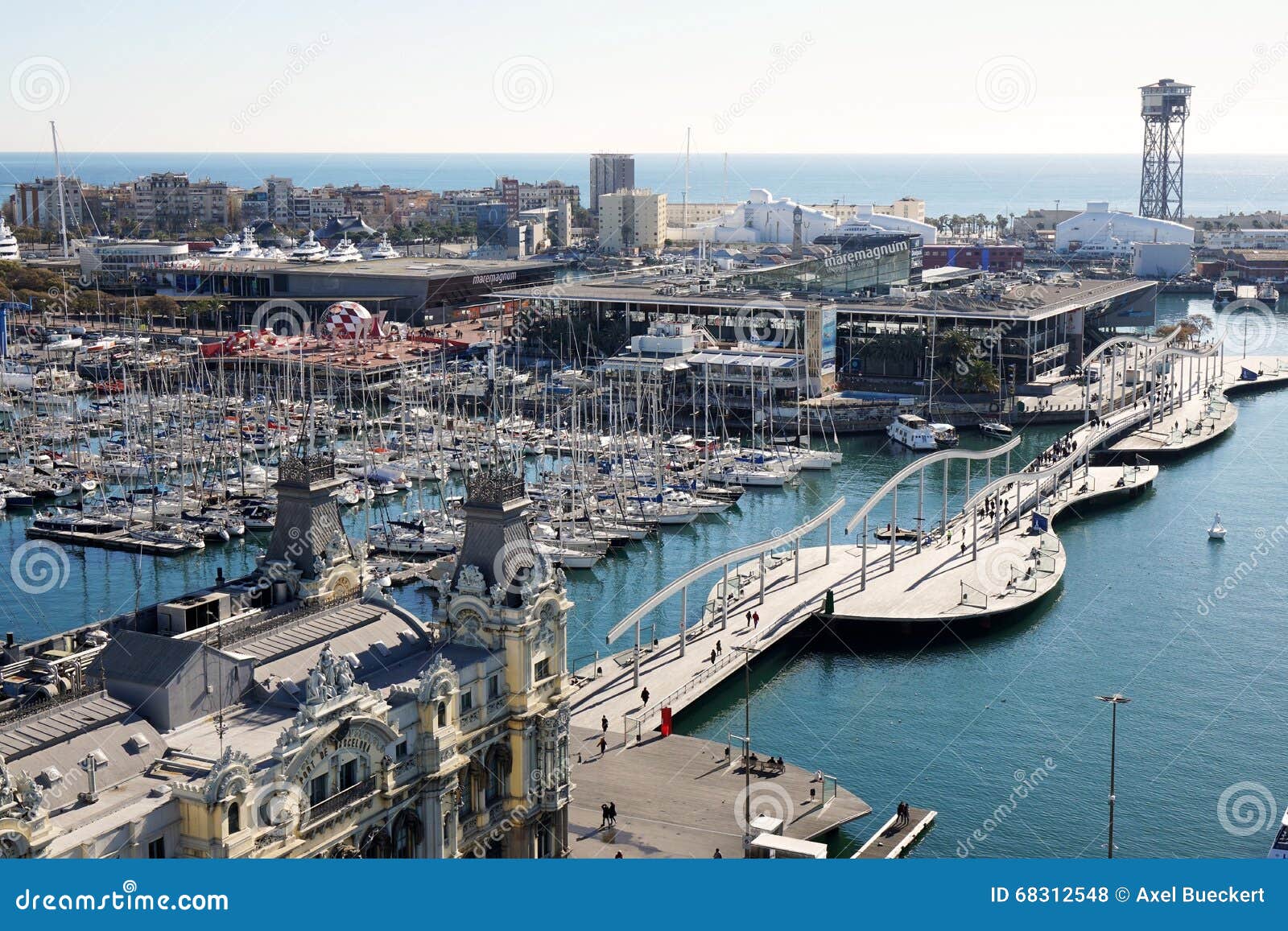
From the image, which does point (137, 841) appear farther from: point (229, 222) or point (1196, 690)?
point (229, 222)

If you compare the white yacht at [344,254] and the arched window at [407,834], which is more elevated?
the white yacht at [344,254]

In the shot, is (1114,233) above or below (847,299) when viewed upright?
above

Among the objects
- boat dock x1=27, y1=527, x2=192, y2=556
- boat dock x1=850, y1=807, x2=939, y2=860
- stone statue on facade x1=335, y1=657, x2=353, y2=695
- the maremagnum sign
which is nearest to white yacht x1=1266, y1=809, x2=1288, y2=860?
boat dock x1=850, y1=807, x2=939, y2=860

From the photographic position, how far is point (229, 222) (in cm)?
19900

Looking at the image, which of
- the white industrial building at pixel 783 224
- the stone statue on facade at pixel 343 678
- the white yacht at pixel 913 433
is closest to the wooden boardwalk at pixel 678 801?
the stone statue on facade at pixel 343 678

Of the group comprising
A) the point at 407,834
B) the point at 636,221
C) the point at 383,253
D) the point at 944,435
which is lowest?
the point at 944,435

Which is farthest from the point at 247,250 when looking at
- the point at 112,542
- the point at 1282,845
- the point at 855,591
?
the point at 1282,845

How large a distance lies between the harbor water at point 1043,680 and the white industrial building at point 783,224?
4111 inches

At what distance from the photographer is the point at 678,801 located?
3484 cm

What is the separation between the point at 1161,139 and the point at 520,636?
167396 mm

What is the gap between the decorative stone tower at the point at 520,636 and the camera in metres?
30.5

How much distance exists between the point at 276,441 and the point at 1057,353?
52852mm

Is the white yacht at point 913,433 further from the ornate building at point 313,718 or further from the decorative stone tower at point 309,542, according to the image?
the decorative stone tower at point 309,542

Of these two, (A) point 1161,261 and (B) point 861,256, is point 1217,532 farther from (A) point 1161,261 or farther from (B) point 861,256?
(A) point 1161,261
